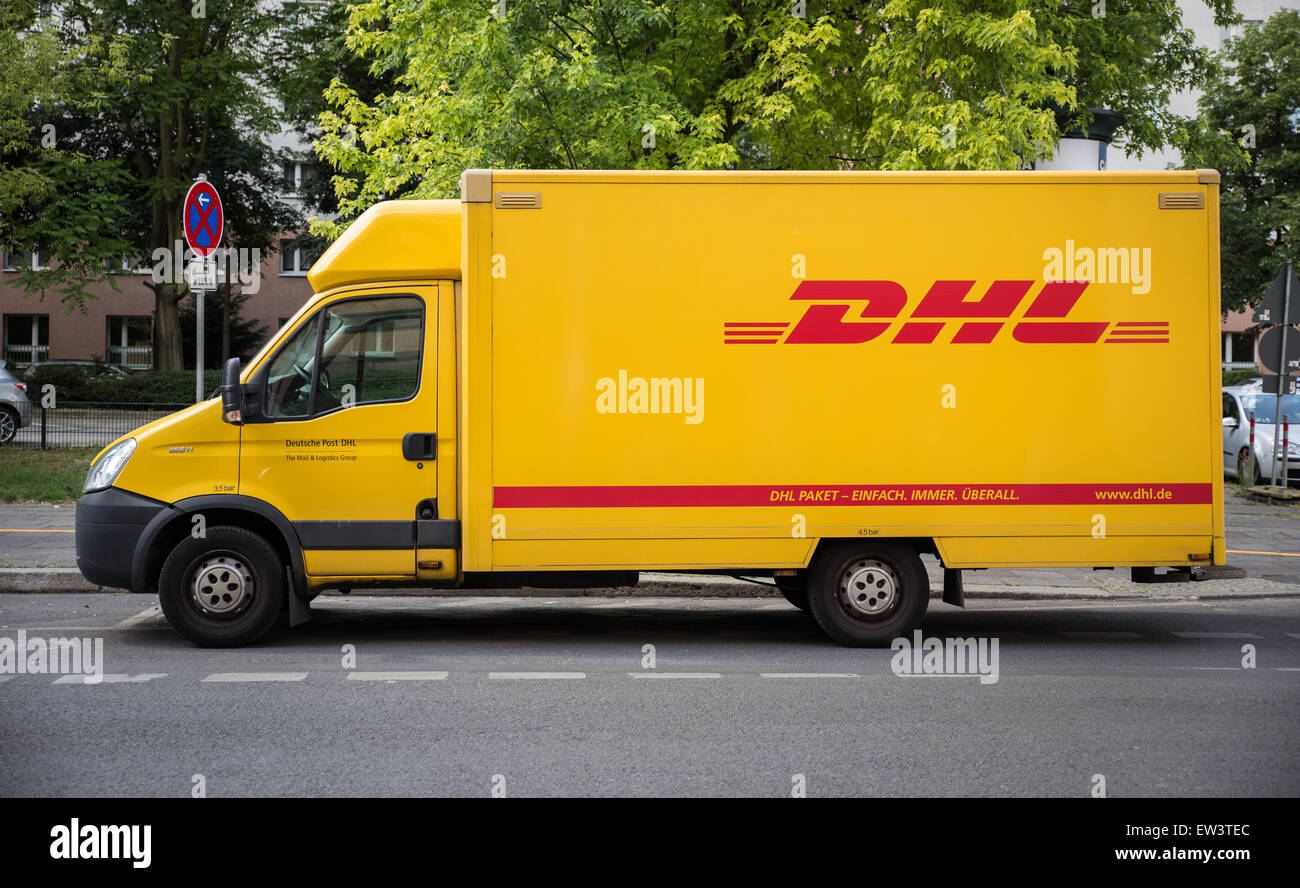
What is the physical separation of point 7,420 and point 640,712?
17.1m

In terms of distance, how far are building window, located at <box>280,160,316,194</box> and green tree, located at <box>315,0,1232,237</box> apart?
22294 millimetres

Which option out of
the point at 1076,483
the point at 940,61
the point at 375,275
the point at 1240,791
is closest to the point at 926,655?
the point at 1076,483

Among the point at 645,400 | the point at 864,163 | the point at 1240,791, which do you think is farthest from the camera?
the point at 864,163

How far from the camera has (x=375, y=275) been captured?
311 inches

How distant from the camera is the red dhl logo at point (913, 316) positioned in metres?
7.63

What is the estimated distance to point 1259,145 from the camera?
42844 mm

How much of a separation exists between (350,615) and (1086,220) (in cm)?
588

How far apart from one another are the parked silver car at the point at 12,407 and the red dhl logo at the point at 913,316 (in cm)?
1559

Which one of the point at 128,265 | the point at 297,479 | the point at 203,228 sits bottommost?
the point at 297,479

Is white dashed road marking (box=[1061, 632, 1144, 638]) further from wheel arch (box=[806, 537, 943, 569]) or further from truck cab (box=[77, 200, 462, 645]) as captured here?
truck cab (box=[77, 200, 462, 645])

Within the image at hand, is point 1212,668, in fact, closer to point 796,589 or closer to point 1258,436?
point 796,589

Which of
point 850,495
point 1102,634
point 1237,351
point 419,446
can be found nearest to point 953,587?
point 850,495

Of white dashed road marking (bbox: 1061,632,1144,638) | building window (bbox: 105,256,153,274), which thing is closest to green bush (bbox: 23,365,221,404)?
building window (bbox: 105,256,153,274)

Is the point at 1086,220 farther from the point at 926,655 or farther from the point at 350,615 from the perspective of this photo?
the point at 350,615
